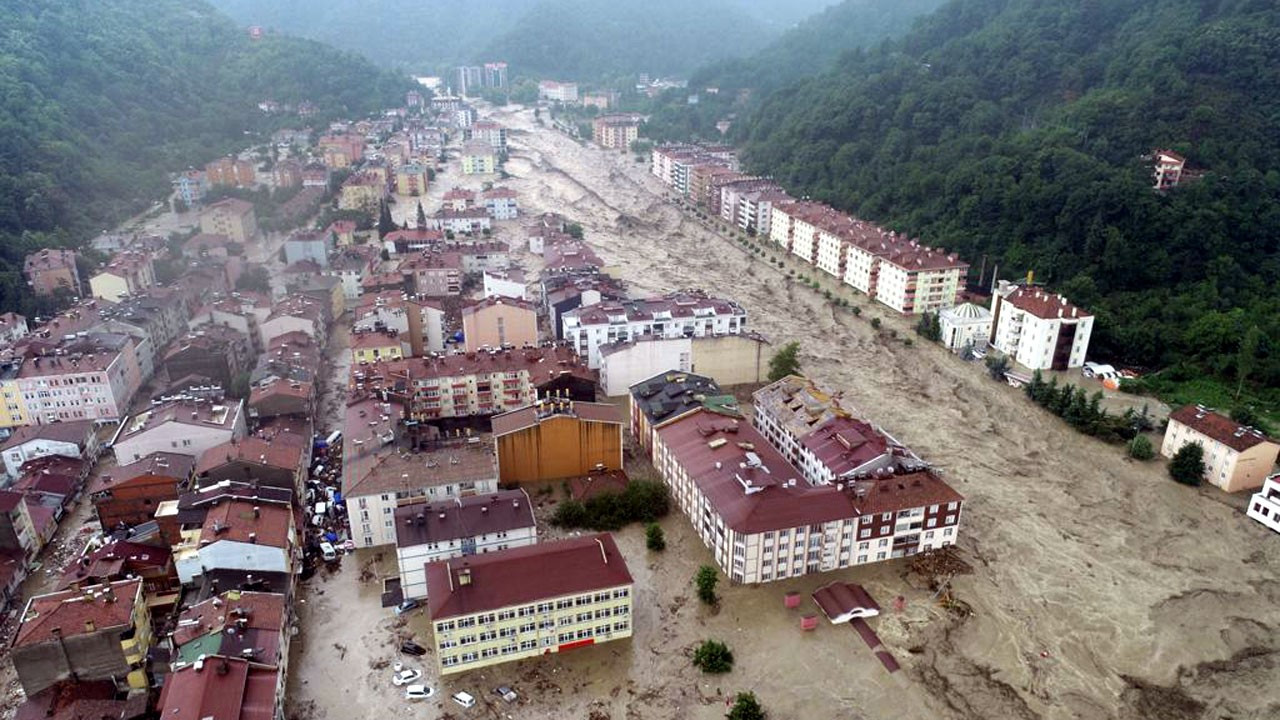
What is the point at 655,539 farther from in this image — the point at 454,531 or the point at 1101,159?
the point at 1101,159

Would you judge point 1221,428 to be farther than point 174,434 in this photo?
Yes

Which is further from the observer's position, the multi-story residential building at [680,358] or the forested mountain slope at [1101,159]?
the forested mountain slope at [1101,159]

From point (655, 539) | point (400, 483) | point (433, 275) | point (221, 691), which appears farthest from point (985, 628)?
point (433, 275)

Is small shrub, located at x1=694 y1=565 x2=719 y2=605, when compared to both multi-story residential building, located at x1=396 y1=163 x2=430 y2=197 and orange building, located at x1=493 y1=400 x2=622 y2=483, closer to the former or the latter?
orange building, located at x1=493 y1=400 x2=622 y2=483

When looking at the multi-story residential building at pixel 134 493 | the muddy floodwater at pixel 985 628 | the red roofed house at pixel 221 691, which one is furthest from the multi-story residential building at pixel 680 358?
the red roofed house at pixel 221 691

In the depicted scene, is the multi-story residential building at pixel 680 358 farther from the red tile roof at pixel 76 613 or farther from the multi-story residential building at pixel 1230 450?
the red tile roof at pixel 76 613
